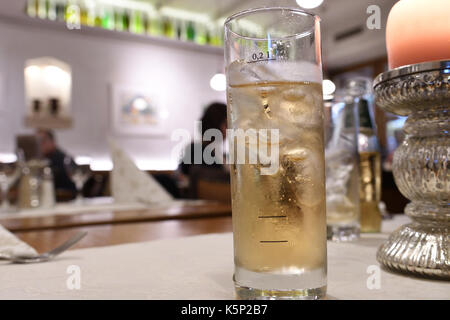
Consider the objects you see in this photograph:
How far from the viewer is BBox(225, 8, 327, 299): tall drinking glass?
429 mm

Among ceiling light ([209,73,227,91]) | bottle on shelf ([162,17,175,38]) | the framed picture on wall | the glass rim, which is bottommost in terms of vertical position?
the glass rim

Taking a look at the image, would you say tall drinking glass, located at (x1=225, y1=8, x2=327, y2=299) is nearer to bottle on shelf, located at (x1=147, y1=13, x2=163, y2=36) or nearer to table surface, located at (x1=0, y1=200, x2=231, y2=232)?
table surface, located at (x1=0, y1=200, x2=231, y2=232)

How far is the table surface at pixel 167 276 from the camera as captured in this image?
1.46ft

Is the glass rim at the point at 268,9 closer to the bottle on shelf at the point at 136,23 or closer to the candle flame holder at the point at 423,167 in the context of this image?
the candle flame holder at the point at 423,167

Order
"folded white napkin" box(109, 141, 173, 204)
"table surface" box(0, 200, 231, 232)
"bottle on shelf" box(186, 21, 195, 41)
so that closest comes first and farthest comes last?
"table surface" box(0, 200, 231, 232) → "folded white napkin" box(109, 141, 173, 204) → "bottle on shelf" box(186, 21, 195, 41)

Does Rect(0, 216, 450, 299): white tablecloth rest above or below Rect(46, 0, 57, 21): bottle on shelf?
below

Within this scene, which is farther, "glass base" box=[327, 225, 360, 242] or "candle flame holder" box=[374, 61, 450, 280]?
"glass base" box=[327, 225, 360, 242]

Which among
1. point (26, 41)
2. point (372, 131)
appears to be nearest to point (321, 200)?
point (372, 131)

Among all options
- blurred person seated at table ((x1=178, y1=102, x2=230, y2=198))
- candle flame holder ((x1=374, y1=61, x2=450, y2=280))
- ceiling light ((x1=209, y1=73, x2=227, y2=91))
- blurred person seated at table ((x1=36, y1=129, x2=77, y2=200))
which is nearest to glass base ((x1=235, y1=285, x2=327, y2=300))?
candle flame holder ((x1=374, y1=61, x2=450, y2=280))

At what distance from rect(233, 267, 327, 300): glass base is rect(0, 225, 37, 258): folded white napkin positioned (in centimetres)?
39

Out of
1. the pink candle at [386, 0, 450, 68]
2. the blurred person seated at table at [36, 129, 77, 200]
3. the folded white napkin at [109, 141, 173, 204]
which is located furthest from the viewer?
the blurred person seated at table at [36, 129, 77, 200]

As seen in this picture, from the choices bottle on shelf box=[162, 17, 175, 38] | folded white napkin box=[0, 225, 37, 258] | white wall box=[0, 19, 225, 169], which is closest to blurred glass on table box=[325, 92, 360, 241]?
folded white napkin box=[0, 225, 37, 258]

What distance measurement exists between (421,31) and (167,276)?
18.2 inches
